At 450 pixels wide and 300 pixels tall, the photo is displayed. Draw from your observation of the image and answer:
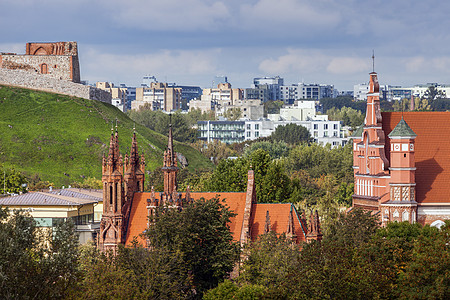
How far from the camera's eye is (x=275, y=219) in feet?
258

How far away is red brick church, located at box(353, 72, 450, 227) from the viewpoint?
87.4 meters

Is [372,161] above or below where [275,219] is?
above

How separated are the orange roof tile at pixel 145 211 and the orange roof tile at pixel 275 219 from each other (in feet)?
4.20

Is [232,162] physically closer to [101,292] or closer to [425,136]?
[425,136]

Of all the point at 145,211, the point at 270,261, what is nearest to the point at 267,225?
the point at 270,261

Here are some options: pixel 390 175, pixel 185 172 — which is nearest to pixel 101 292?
pixel 390 175

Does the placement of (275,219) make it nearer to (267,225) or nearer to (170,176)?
(267,225)

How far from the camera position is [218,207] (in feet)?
251

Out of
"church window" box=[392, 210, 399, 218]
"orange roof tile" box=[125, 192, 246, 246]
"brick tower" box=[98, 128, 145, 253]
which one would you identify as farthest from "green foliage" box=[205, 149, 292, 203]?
"brick tower" box=[98, 128, 145, 253]

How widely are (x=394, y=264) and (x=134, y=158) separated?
26173 mm

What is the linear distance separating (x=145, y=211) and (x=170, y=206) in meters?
4.04

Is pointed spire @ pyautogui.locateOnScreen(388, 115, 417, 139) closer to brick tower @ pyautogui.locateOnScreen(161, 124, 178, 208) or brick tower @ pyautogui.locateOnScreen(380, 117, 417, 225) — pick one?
brick tower @ pyautogui.locateOnScreen(380, 117, 417, 225)

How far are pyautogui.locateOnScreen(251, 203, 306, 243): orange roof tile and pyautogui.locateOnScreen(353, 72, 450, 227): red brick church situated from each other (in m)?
12.8

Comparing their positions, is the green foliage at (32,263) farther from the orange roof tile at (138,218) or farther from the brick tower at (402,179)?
the brick tower at (402,179)
